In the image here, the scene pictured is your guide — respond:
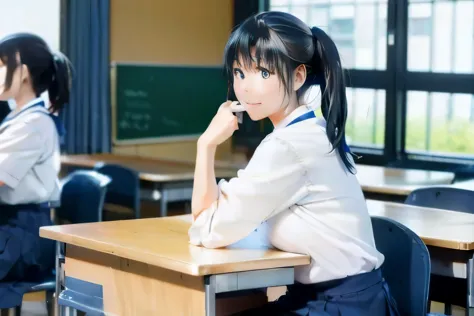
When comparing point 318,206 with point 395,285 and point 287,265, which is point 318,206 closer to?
point 287,265

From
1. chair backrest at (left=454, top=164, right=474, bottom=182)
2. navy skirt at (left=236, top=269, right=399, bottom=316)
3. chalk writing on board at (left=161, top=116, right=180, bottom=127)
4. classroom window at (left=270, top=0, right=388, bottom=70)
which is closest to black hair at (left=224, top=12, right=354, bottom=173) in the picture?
navy skirt at (left=236, top=269, right=399, bottom=316)

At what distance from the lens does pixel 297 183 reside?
206 cm

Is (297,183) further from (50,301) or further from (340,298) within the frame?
(50,301)

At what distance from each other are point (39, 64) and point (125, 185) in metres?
1.19

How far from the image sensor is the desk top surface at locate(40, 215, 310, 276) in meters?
1.90

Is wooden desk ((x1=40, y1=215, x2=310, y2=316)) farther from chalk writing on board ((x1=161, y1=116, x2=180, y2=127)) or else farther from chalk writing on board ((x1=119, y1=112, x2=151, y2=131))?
chalk writing on board ((x1=161, y1=116, x2=180, y2=127))

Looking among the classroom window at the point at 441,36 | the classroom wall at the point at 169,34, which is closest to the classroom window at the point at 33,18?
the classroom wall at the point at 169,34

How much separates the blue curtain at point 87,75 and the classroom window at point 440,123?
1.91 metres

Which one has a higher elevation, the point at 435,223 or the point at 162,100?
the point at 162,100

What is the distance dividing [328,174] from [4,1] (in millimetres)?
3505

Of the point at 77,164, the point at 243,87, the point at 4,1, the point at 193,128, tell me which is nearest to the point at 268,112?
the point at 243,87

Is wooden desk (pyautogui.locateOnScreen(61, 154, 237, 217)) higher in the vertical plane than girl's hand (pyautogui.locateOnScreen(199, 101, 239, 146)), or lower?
lower

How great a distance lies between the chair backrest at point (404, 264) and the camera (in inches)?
91.4

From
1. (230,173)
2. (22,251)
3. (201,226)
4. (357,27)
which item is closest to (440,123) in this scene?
(357,27)
